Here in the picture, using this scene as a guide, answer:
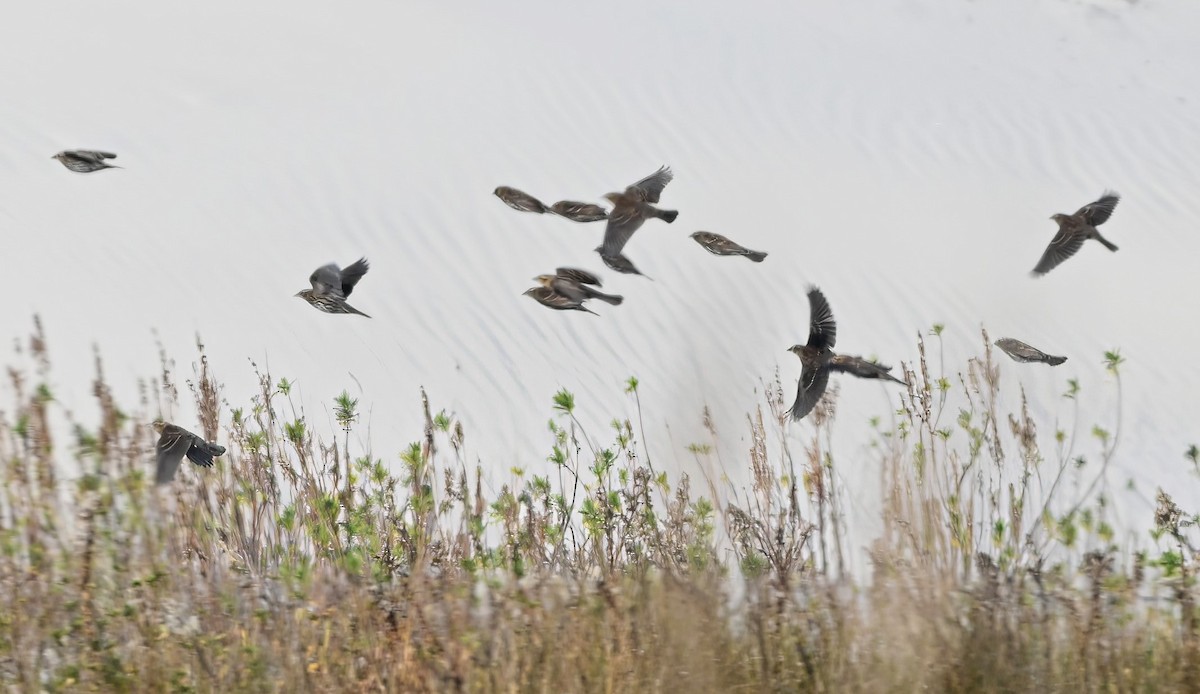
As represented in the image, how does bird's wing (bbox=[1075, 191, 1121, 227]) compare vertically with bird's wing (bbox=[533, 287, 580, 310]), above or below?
above

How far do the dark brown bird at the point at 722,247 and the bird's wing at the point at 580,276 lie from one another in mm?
454

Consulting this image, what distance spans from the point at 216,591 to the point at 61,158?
1.91 metres

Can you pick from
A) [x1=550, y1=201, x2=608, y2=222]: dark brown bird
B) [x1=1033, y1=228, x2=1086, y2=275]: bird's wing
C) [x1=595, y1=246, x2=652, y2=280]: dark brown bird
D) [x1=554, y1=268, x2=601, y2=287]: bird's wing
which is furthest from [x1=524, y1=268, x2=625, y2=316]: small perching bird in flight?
[x1=1033, y1=228, x2=1086, y2=275]: bird's wing

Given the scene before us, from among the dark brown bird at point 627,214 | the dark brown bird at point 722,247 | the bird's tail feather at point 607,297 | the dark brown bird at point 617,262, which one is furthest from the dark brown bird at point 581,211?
the bird's tail feather at point 607,297

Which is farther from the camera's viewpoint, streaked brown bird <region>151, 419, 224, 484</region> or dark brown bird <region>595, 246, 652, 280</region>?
dark brown bird <region>595, 246, 652, 280</region>

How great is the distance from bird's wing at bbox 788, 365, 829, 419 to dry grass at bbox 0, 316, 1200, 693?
5.6 inches

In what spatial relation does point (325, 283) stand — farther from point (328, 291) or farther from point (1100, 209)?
point (1100, 209)

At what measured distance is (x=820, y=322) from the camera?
3.84m

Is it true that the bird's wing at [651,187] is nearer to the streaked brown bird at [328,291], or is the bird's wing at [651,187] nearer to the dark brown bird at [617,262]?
the dark brown bird at [617,262]

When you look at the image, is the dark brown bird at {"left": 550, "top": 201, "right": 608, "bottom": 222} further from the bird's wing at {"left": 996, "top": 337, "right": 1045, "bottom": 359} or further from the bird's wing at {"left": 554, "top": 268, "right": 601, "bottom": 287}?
the bird's wing at {"left": 996, "top": 337, "right": 1045, "bottom": 359}

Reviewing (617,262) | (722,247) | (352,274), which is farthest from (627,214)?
(352,274)

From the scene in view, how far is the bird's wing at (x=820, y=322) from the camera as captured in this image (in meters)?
3.81

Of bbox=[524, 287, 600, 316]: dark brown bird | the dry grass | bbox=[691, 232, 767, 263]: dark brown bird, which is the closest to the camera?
the dry grass

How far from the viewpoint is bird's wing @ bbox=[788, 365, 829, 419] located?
13.1 ft
